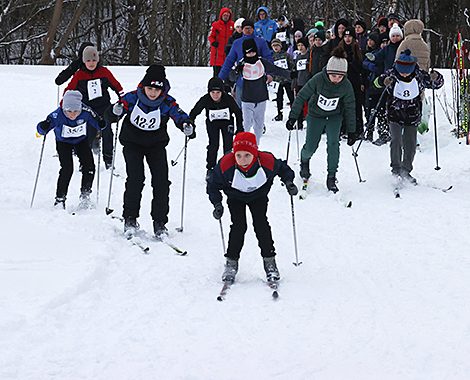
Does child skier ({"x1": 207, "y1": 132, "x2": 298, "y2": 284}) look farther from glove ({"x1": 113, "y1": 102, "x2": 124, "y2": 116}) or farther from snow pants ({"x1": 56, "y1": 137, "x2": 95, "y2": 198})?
snow pants ({"x1": 56, "y1": 137, "x2": 95, "y2": 198})

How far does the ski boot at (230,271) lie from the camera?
422 cm

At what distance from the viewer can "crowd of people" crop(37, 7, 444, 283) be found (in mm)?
4199

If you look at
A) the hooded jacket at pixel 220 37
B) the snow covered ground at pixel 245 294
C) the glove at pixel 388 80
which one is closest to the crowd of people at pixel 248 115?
the glove at pixel 388 80

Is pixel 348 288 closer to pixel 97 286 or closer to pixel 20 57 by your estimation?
pixel 97 286

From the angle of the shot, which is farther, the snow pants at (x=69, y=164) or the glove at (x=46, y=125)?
the snow pants at (x=69, y=164)

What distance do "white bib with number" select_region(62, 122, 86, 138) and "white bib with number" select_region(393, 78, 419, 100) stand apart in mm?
3731

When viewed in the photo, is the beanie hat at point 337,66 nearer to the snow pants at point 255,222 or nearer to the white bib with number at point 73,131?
the snow pants at point 255,222

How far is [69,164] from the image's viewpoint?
19.7ft

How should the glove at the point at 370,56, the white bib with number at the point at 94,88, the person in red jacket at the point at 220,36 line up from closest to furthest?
the white bib with number at the point at 94,88 < the glove at the point at 370,56 < the person in red jacket at the point at 220,36

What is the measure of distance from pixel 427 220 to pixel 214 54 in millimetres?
7027

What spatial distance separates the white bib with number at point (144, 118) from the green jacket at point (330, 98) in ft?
7.03

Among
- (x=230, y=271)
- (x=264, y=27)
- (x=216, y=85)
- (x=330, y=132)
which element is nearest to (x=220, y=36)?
(x=264, y=27)

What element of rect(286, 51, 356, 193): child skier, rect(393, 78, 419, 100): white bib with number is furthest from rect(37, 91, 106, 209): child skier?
rect(393, 78, 419, 100): white bib with number

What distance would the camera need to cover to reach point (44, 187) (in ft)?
23.3
